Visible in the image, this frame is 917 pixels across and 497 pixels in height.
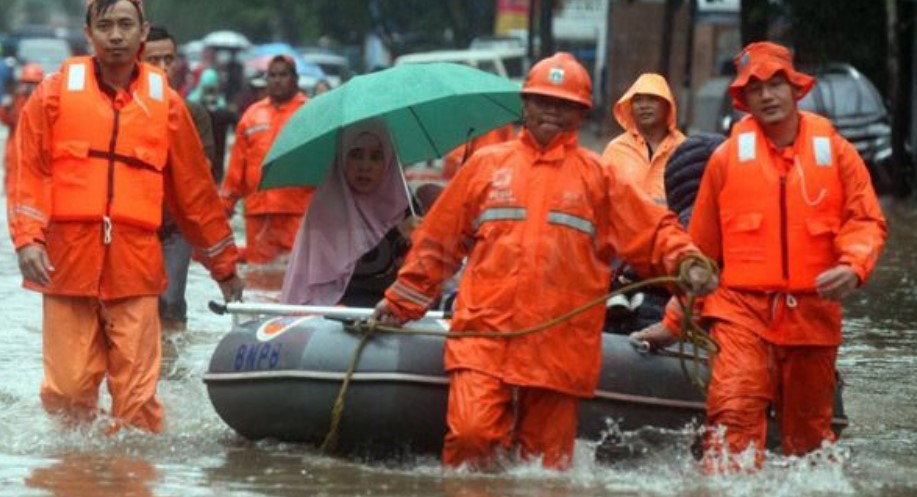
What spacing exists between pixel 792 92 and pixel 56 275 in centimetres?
285

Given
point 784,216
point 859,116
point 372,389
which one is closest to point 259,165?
point 372,389

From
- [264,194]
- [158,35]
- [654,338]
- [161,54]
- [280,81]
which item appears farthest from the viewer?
[280,81]

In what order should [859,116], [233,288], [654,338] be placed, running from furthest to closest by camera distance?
[859,116] → [233,288] → [654,338]

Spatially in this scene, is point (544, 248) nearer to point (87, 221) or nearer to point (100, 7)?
point (87, 221)

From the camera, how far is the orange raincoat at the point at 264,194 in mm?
16734

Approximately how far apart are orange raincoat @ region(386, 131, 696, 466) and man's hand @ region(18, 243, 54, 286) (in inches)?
56.0

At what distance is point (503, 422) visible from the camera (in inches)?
347

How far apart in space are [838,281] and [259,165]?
849 centimetres

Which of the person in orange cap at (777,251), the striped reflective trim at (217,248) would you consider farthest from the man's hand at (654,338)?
the striped reflective trim at (217,248)

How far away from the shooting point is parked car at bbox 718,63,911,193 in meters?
27.9

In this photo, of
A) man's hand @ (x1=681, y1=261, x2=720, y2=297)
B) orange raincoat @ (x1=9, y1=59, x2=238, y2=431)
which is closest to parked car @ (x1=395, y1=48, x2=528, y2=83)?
orange raincoat @ (x1=9, y1=59, x2=238, y2=431)

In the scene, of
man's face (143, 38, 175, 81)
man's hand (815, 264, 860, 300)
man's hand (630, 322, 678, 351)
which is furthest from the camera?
man's face (143, 38, 175, 81)

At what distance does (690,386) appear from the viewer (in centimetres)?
966

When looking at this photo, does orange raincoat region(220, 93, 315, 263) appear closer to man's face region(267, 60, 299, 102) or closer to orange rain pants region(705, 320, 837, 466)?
man's face region(267, 60, 299, 102)
